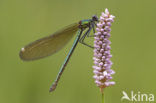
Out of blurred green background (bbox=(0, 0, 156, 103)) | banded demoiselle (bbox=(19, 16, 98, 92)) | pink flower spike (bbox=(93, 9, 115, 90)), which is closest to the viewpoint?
pink flower spike (bbox=(93, 9, 115, 90))

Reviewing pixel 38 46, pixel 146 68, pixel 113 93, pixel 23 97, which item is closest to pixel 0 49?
pixel 23 97

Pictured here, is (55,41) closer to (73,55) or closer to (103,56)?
(103,56)

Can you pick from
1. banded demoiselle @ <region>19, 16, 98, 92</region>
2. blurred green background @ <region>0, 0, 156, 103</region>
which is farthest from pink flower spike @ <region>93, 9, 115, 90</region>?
blurred green background @ <region>0, 0, 156, 103</region>

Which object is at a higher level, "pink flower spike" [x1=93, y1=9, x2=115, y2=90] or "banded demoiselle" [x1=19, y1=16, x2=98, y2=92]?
"banded demoiselle" [x1=19, y1=16, x2=98, y2=92]

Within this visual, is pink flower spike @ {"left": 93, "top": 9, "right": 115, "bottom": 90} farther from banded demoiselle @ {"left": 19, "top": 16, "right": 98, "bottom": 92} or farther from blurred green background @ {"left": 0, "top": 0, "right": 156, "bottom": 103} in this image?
blurred green background @ {"left": 0, "top": 0, "right": 156, "bottom": 103}

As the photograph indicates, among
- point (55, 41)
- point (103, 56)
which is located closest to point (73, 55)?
point (55, 41)

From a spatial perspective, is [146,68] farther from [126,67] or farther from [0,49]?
[0,49]
